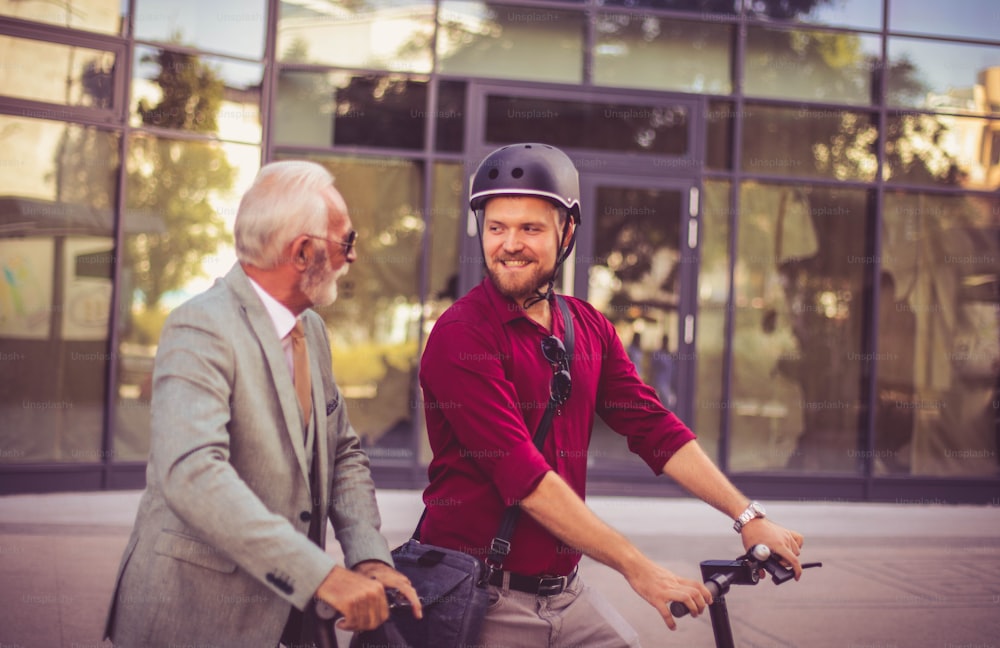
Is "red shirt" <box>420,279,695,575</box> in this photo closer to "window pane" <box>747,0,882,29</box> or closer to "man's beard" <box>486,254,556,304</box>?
"man's beard" <box>486,254,556,304</box>

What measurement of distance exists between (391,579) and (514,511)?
0.36 metres

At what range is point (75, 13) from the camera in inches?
372

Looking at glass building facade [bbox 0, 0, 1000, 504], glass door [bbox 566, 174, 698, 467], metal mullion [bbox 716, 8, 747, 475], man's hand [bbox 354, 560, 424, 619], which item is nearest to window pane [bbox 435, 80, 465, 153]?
glass building facade [bbox 0, 0, 1000, 504]

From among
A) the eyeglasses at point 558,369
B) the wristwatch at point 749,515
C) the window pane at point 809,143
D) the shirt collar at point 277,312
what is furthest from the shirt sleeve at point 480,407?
the window pane at point 809,143

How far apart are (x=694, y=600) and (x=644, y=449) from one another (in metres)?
0.72

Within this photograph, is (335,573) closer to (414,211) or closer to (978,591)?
(978,591)

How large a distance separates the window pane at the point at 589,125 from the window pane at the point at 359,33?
3.22 ft

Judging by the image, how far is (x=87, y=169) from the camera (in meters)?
9.48

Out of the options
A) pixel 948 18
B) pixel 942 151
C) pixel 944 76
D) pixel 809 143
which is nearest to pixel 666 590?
pixel 809 143

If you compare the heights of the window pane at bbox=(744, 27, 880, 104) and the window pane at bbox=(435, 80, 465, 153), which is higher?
the window pane at bbox=(744, 27, 880, 104)

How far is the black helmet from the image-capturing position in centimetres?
272

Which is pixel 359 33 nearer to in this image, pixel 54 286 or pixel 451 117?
pixel 451 117

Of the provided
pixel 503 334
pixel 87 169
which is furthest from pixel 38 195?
pixel 503 334

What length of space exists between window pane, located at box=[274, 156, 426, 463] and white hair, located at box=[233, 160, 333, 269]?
7.87m
